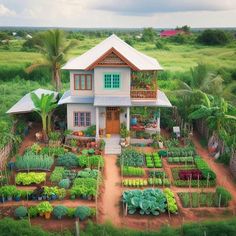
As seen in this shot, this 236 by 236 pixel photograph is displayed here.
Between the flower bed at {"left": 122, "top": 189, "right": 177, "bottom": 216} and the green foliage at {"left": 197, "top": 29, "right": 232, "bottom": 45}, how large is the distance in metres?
65.7

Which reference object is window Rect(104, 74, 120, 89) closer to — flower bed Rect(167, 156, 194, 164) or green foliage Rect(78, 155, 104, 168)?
green foliage Rect(78, 155, 104, 168)

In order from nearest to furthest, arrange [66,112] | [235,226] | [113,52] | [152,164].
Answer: [235,226]
[152,164]
[113,52]
[66,112]

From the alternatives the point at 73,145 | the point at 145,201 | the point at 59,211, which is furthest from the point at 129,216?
the point at 73,145

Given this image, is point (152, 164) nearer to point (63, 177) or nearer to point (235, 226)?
point (63, 177)

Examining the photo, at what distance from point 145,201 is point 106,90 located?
409 inches

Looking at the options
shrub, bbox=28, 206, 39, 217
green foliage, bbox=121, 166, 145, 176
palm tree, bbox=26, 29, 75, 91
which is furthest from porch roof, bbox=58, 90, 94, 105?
shrub, bbox=28, 206, 39, 217

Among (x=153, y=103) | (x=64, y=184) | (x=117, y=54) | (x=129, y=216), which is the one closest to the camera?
(x=129, y=216)

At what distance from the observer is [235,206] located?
663 inches


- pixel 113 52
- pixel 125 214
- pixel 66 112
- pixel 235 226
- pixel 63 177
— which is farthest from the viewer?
pixel 66 112

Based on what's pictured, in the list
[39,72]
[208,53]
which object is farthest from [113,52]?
[208,53]

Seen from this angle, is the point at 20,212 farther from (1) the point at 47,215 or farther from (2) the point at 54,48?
(2) the point at 54,48

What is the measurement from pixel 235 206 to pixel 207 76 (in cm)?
1339

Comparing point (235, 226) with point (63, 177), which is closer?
point (235, 226)

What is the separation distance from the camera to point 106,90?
24688 mm
